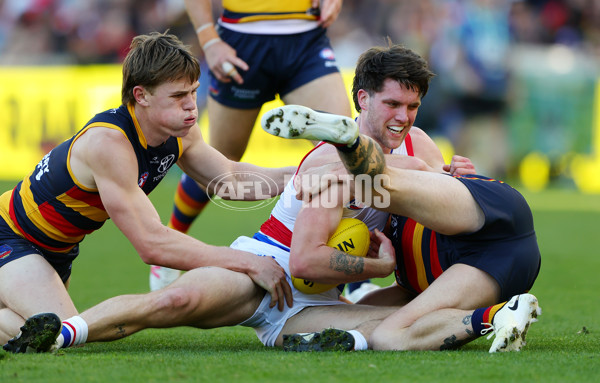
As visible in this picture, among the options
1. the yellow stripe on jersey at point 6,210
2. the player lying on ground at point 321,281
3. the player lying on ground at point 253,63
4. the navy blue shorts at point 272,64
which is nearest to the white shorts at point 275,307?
the player lying on ground at point 321,281

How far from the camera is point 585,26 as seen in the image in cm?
1731

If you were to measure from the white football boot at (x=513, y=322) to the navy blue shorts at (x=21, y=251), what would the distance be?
255 centimetres

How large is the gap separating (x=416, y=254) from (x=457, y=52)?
37.9 feet

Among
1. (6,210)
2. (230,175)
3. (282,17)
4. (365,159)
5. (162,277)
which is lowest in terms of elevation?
(162,277)

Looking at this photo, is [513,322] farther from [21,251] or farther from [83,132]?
[21,251]

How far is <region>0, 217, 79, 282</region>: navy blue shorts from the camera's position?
4844 mm

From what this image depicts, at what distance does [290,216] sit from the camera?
16.0 ft

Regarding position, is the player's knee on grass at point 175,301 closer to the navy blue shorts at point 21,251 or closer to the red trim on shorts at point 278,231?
the red trim on shorts at point 278,231

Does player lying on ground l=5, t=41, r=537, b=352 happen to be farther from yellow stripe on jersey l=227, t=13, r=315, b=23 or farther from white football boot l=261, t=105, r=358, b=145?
yellow stripe on jersey l=227, t=13, r=315, b=23

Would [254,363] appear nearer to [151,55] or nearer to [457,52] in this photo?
[151,55]

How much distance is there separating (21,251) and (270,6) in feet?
9.32

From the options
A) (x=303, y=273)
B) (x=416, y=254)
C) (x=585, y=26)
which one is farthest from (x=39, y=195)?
(x=585, y=26)

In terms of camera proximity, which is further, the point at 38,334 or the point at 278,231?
the point at 278,231

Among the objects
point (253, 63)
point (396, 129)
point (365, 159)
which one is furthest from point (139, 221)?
point (253, 63)
